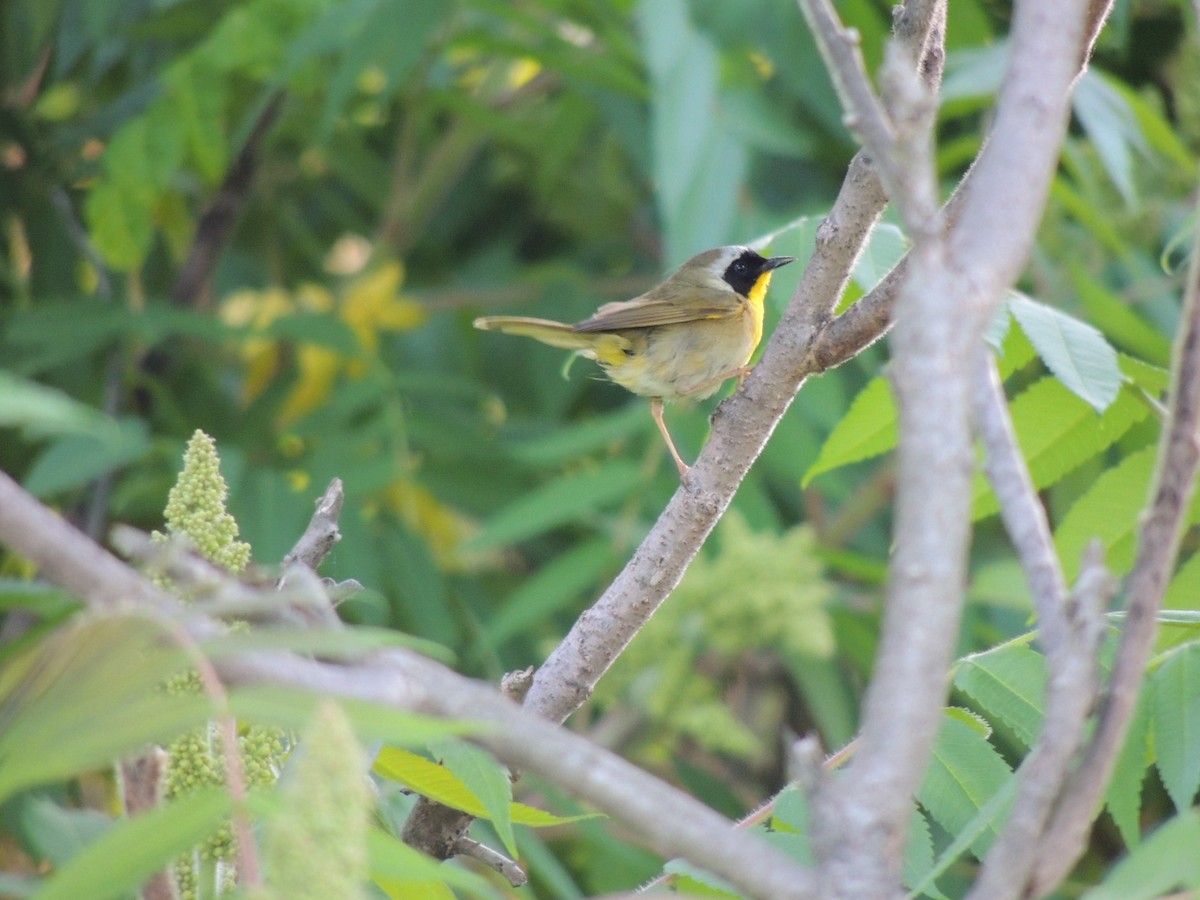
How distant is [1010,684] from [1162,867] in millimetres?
626

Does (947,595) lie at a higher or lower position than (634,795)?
higher

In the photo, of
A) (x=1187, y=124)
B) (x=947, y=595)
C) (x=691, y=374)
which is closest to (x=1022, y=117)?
(x=947, y=595)

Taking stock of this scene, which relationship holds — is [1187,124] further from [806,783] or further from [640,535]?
[806,783]

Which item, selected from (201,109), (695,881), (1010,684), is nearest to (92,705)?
(695,881)

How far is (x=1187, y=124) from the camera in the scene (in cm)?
429

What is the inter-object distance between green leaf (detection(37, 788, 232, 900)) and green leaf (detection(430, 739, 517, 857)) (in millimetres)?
514

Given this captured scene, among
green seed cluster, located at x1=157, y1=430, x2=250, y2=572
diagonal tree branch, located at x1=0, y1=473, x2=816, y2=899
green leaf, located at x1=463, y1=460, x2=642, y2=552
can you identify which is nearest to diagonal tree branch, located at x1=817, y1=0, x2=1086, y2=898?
diagonal tree branch, located at x1=0, y1=473, x2=816, y2=899

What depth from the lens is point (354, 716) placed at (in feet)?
3.07

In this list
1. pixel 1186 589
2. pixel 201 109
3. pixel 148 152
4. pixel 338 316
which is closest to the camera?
pixel 1186 589

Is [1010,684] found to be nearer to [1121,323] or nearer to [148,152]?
[1121,323]

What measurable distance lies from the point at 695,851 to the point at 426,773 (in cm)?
71

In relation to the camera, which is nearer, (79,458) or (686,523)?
(686,523)

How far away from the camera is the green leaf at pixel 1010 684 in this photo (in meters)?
1.58

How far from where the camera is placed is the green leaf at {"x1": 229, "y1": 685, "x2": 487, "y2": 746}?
895 mm
